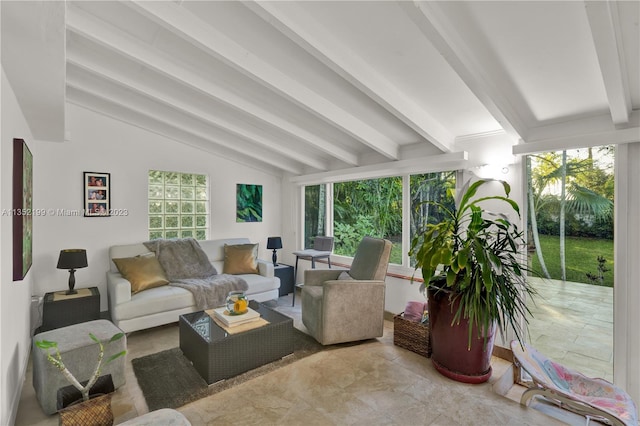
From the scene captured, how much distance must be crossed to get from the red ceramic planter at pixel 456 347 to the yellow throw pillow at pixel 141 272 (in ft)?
10.1

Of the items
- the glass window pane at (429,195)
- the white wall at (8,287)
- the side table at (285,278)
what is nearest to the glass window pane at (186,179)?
the side table at (285,278)

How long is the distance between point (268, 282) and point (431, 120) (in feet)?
9.46

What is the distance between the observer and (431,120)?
308 centimetres

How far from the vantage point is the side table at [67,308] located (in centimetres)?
313

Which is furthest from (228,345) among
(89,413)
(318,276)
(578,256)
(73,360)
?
(578,256)

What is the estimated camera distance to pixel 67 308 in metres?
3.21

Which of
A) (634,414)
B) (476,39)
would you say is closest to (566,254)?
(634,414)

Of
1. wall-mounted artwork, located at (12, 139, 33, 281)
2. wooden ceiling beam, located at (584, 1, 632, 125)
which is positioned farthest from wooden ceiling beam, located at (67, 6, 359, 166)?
wooden ceiling beam, located at (584, 1, 632, 125)

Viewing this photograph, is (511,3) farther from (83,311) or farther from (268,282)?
(83,311)

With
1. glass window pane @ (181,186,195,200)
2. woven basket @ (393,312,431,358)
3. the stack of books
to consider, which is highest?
glass window pane @ (181,186,195,200)

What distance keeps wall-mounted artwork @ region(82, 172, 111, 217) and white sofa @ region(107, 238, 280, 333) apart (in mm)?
494

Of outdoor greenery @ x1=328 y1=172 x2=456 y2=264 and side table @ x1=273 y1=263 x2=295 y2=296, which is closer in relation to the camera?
outdoor greenery @ x1=328 y1=172 x2=456 y2=264

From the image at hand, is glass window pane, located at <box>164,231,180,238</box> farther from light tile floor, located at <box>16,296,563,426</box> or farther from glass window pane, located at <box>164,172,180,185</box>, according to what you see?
light tile floor, located at <box>16,296,563,426</box>

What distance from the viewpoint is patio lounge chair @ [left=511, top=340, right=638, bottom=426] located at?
6.19 ft
